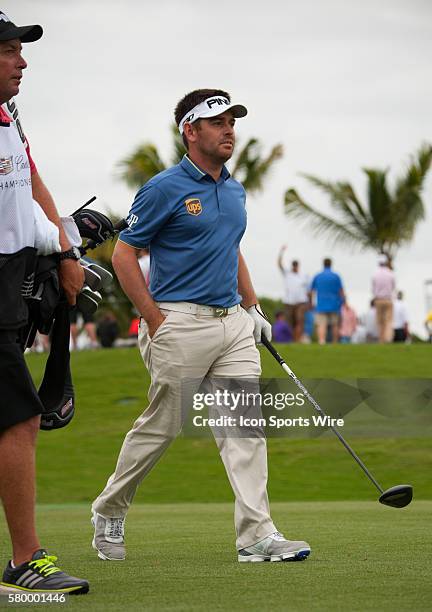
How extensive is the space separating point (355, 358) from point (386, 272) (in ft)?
6.84

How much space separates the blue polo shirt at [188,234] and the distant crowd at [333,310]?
733 inches

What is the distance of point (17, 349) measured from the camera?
5363 mm

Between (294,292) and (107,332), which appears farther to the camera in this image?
(107,332)

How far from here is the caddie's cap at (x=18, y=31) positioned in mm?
5461

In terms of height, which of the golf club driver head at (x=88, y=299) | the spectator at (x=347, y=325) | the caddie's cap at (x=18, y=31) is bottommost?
the spectator at (x=347, y=325)

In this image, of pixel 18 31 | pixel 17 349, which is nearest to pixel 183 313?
pixel 17 349

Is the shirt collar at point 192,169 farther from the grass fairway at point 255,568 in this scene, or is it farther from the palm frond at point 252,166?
the palm frond at point 252,166

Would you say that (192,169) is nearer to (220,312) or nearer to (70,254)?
(220,312)

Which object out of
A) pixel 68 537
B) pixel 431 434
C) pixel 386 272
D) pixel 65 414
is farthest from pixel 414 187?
pixel 65 414

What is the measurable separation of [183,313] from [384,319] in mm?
20197

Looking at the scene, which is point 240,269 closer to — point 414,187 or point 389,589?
point 389,589

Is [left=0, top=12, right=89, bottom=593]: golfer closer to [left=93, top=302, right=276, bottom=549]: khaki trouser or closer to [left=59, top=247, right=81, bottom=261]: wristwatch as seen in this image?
[left=59, top=247, right=81, bottom=261]: wristwatch

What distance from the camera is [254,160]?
41.2 meters

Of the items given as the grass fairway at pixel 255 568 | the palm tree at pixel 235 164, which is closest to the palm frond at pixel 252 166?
the palm tree at pixel 235 164
